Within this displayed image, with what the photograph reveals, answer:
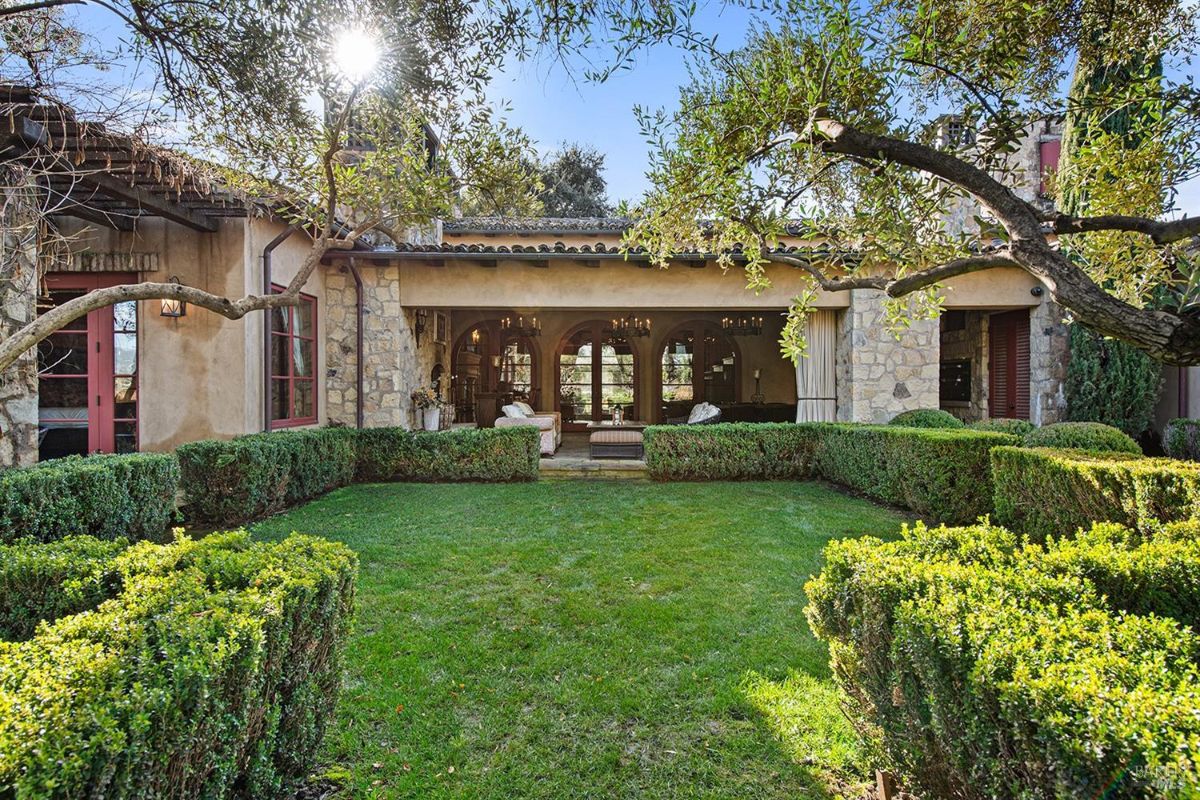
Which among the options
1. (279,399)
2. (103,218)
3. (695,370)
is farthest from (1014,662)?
(695,370)

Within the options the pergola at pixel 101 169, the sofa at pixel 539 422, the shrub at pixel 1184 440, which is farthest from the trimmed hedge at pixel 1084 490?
the sofa at pixel 539 422

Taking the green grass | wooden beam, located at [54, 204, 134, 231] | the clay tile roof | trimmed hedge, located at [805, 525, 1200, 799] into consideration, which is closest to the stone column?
the green grass

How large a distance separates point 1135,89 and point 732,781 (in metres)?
3.96

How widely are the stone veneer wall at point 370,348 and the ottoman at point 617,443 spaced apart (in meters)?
3.05

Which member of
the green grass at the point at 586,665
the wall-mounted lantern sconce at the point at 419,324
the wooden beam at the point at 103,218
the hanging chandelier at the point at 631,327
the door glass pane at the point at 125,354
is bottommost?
the green grass at the point at 586,665

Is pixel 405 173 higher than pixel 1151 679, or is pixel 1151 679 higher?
pixel 405 173

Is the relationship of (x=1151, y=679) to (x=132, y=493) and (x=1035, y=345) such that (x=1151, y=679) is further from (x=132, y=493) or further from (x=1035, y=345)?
(x=1035, y=345)

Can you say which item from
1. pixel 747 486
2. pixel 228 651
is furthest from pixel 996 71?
pixel 747 486

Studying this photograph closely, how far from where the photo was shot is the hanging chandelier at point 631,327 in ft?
39.3

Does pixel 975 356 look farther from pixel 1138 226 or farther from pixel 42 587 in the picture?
pixel 42 587

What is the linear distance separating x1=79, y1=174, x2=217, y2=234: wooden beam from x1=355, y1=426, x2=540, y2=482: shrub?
298 cm

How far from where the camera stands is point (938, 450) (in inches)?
210

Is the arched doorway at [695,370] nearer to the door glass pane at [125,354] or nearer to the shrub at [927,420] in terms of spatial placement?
the shrub at [927,420]

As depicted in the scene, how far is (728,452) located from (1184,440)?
5.93 meters
